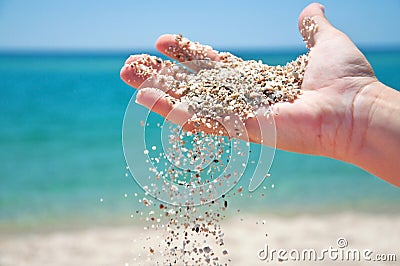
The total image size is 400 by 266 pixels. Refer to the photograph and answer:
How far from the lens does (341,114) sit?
1673 millimetres

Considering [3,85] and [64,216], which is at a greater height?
[3,85]

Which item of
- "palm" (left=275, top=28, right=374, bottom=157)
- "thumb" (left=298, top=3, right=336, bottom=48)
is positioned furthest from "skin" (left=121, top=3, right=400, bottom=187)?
"thumb" (left=298, top=3, right=336, bottom=48)

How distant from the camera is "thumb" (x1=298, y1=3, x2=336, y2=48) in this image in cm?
193

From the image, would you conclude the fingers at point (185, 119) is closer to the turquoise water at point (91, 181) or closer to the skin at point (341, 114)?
the skin at point (341, 114)

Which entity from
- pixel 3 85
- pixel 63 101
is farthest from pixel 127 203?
pixel 3 85

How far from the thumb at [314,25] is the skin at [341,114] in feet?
0.39

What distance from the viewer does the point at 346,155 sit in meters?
1.71

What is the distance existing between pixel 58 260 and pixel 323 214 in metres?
2.20

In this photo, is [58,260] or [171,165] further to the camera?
[58,260]

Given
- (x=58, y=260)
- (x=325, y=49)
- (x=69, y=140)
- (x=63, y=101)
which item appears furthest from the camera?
(x=63, y=101)

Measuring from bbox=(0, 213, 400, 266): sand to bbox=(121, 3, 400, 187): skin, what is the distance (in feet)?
4.80

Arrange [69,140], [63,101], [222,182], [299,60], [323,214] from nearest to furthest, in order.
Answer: [222,182] < [299,60] < [323,214] < [69,140] < [63,101]

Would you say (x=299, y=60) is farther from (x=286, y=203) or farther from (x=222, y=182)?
(x=286, y=203)

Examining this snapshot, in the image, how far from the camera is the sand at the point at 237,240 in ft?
Answer: 10.2
